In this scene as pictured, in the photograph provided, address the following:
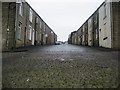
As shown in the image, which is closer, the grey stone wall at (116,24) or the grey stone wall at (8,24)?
the grey stone wall at (8,24)

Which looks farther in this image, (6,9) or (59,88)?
(6,9)

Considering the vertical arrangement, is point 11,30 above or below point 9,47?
above

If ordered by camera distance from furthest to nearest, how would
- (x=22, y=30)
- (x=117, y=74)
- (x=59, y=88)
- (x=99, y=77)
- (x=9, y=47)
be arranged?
(x=22, y=30)
(x=9, y=47)
(x=117, y=74)
(x=99, y=77)
(x=59, y=88)

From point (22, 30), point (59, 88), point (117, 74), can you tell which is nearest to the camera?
point (59, 88)

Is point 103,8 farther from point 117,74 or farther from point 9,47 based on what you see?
point 117,74

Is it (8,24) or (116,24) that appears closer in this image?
(8,24)

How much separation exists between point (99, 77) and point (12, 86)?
248 centimetres

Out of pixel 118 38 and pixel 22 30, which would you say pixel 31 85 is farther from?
pixel 22 30

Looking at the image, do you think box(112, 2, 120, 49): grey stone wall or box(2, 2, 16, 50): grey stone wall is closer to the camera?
box(2, 2, 16, 50): grey stone wall

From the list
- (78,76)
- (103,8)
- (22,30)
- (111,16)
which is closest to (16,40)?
(22,30)

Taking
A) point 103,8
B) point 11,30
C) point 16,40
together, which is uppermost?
point 103,8

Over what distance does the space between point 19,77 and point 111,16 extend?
1507 centimetres

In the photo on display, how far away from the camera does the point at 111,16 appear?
56.7ft

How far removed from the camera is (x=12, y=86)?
397 centimetres
